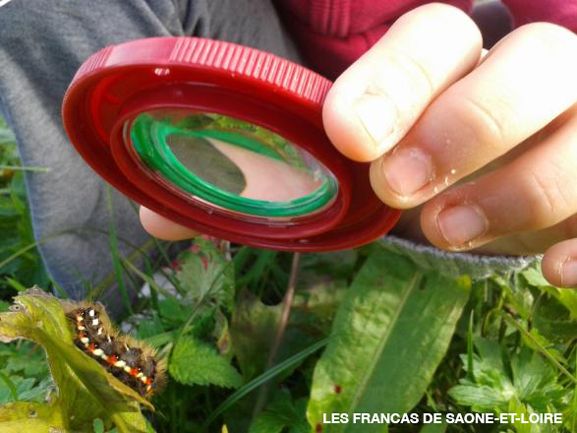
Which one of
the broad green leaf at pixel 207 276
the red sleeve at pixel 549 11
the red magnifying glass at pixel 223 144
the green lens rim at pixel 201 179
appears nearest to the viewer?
the red magnifying glass at pixel 223 144

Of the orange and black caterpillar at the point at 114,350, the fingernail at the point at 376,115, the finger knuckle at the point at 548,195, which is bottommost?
the orange and black caterpillar at the point at 114,350

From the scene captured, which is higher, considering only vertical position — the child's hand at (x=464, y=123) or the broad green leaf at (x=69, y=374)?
the child's hand at (x=464, y=123)

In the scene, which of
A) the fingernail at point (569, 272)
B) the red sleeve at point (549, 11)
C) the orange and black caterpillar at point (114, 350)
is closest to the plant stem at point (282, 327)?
the orange and black caterpillar at point (114, 350)

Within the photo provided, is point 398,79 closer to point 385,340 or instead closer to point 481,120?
point 481,120

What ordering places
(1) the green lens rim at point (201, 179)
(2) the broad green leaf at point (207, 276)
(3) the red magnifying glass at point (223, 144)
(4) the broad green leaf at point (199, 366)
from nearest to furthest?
(3) the red magnifying glass at point (223, 144) < (1) the green lens rim at point (201, 179) < (4) the broad green leaf at point (199, 366) < (2) the broad green leaf at point (207, 276)

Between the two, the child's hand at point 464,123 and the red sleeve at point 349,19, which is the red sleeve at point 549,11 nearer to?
the red sleeve at point 349,19

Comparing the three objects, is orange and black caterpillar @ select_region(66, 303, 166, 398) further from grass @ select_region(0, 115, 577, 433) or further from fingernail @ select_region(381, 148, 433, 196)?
fingernail @ select_region(381, 148, 433, 196)
